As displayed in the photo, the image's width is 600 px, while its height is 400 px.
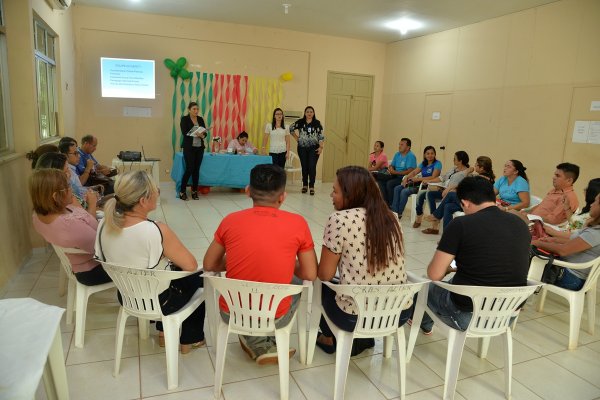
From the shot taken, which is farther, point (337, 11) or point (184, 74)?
point (184, 74)

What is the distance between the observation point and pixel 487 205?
198 centimetres

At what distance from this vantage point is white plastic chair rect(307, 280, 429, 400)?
5.67 feet

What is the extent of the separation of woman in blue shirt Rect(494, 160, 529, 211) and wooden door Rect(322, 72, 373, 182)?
184 inches

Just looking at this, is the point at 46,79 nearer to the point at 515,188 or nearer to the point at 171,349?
the point at 171,349

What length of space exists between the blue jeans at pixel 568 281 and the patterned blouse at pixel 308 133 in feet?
16.0

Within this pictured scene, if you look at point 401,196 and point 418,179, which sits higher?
point 418,179

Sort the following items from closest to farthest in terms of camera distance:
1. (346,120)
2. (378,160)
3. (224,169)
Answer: (378,160) < (224,169) < (346,120)

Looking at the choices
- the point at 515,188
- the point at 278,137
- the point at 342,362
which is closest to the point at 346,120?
the point at 278,137

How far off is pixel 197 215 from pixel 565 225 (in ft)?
13.3

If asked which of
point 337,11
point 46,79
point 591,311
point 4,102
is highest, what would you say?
point 337,11

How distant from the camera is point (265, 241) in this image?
176cm

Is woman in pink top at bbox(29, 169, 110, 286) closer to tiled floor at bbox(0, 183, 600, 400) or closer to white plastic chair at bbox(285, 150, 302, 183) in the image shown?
tiled floor at bbox(0, 183, 600, 400)

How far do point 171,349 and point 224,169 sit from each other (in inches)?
190

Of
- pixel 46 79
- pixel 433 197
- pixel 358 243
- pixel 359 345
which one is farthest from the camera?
pixel 433 197
